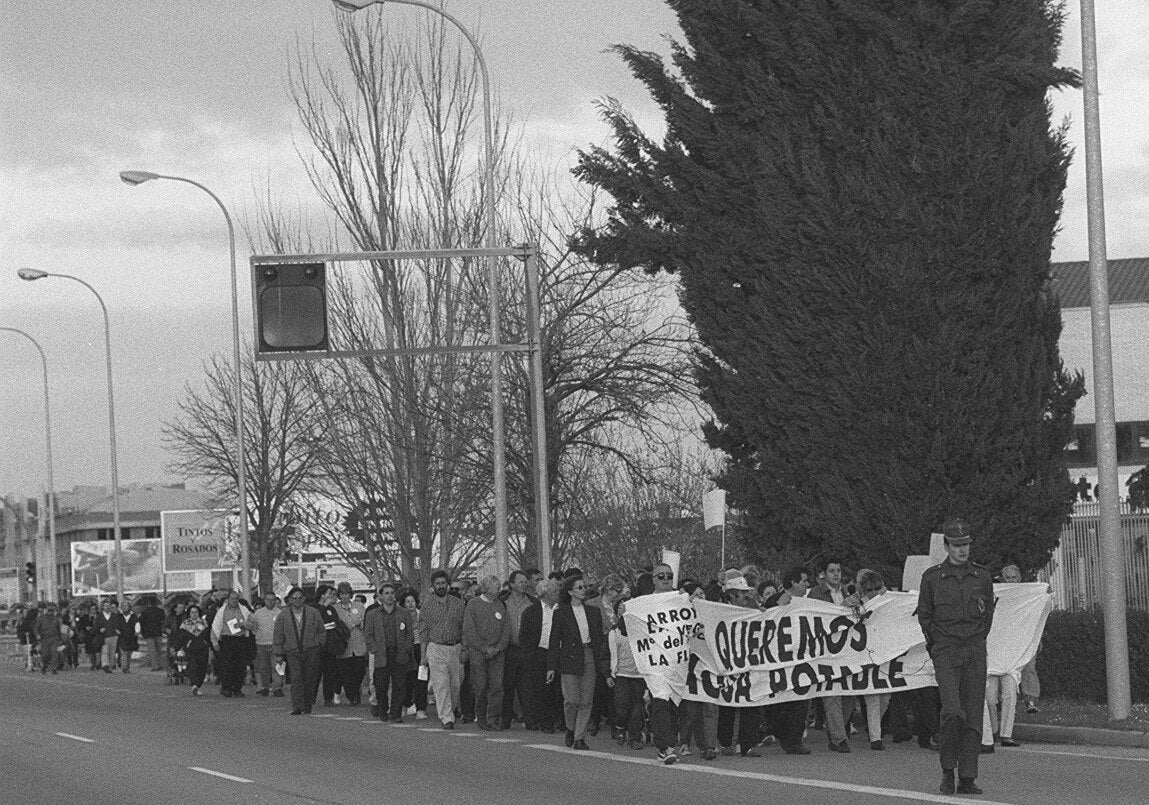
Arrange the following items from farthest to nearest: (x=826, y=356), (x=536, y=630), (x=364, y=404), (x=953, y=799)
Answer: (x=364, y=404) < (x=826, y=356) < (x=536, y=630) < (x=953, y=799)

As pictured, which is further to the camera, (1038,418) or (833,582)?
(1038,418)

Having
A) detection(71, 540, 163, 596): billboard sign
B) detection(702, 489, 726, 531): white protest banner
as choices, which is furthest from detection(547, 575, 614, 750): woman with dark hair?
detection(71, 540, 163, 596): billboard sign

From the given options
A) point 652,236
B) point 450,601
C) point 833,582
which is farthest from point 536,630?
point 652,236

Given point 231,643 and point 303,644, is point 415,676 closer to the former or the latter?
point 303,644

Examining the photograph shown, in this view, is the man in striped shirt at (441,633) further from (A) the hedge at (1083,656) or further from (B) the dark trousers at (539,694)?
(A) the hedge at (1083,656)

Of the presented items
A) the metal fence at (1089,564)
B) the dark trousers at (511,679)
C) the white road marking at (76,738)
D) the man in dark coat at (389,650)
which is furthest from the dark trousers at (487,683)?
the metal fence at (1089,564)

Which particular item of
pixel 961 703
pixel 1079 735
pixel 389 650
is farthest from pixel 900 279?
pixel 961 703

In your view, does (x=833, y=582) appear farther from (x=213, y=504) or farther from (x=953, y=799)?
(x=213, y=504)

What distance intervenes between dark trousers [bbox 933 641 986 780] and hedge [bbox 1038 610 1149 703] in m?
7.04

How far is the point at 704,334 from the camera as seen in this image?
2495 centimetres

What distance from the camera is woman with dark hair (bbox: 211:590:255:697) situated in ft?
107

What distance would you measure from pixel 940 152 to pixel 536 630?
Answer: 284 inches

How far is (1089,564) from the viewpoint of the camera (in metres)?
24.5

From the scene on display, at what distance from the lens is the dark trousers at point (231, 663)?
32719 millimetres
